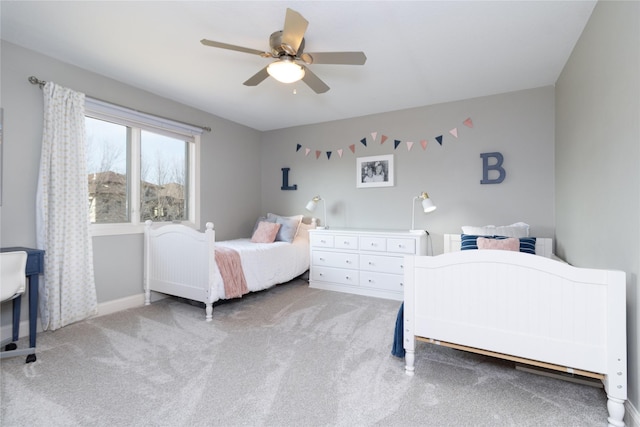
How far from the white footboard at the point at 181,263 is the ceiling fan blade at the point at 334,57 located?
5.29 ft

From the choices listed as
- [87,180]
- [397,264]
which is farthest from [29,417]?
[397,264]

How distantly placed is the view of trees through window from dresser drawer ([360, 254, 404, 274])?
7.55 feet

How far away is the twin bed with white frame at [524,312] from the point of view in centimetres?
139

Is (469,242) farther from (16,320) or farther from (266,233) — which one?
(16,320)

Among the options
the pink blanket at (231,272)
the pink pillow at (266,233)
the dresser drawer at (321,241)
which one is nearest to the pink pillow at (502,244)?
the dresser drawer at (321,241)

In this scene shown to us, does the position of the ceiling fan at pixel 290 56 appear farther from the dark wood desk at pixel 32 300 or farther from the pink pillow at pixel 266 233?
the pink pillow at pixel 266 233

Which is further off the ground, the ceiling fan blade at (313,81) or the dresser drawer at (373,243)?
the ceiling fan blade at (313,81)

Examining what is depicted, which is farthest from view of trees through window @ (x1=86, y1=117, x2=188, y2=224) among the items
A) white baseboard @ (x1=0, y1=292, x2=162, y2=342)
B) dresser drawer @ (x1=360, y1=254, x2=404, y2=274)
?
dresser drawer @ (x1=360, y1=254, x2=404, y2=274)

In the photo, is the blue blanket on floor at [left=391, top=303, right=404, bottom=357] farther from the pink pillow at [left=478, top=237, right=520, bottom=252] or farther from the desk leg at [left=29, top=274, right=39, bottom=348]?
the desk leg at [left=29, top=274, right=39, bottom=348]

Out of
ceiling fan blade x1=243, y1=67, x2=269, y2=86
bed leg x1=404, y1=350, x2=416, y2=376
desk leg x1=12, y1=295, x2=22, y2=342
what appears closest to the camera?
bed leg x1=404, y1=350, x2=416, y2=376

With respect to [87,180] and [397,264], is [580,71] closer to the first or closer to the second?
[397,264]

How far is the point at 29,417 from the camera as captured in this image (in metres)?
1.46

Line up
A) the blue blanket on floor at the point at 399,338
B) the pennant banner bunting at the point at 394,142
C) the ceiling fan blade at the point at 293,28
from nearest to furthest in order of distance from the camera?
the ceiling fan blade at the point at 293,28 < the blue blanket on floor at the point at 399,338 < the pennant banner bunting at the point at 394,142

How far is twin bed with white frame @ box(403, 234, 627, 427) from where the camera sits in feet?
4.57
